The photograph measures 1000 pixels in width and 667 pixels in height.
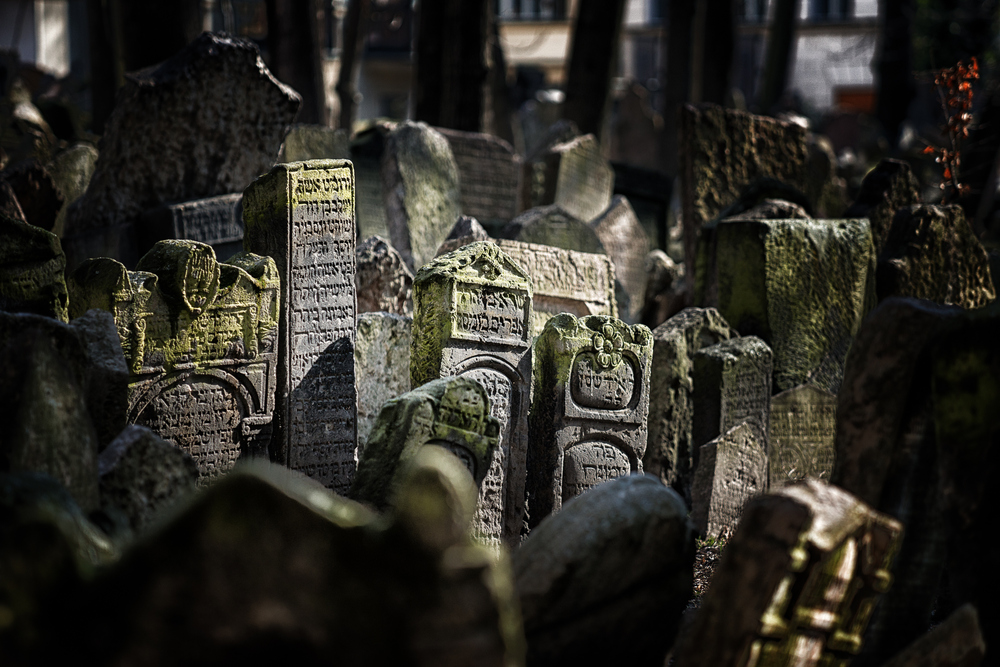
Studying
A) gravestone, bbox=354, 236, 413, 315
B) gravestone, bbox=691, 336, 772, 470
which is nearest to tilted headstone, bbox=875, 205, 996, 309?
gravestone, bbox=691, 336, 772, 470

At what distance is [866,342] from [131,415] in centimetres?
327

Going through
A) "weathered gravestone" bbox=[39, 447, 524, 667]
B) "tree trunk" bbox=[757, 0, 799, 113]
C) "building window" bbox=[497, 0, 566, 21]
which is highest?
"building window" bbox=[497, 0, 566, 21]

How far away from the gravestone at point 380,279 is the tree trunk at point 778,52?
48.3 ft

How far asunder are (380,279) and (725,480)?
95.3 inches

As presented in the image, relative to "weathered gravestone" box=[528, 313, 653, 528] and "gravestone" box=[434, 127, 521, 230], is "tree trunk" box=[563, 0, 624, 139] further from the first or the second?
"weathered gravestone" box=[528, 313, 653, 528]

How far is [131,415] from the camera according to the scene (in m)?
5.27

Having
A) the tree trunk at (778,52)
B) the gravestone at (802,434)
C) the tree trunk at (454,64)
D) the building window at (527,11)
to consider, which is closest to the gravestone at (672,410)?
the gravestone at (802,434)

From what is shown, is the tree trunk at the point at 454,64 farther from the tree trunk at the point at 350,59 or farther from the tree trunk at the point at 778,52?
the tree trunk at the point at 778,52

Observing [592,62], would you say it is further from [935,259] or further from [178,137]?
[178,137]

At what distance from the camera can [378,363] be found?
647cm

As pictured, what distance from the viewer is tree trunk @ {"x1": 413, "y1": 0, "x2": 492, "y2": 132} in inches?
443

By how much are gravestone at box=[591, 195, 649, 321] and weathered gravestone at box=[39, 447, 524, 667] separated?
7.51 m

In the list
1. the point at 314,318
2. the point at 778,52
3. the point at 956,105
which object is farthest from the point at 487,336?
the point at 778,52

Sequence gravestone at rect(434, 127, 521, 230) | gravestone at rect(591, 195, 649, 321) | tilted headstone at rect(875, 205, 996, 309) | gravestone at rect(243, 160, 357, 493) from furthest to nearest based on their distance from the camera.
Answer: gravestone at rect(434, 127, 521, 230) → gravestone at rect(591, 195, 649, 321) → tilted headstone at rect(875, 205, 996, 309) → gravestone at rect(243, 160, 357, 493)
